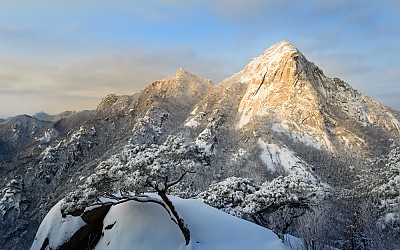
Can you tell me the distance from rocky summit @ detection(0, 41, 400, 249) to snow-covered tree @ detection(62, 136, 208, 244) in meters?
70.1

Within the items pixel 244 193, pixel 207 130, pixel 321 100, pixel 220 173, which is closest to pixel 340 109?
pixel 321 100

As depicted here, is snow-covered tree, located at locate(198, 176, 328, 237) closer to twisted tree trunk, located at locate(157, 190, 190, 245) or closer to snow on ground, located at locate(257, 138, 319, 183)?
twisted tree trunk, located at locate(157, 190, 190, 245)

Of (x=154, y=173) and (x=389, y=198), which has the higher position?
(x=154, y=173)

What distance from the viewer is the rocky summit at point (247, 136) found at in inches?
4210

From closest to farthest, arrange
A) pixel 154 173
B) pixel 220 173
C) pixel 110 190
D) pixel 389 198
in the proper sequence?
pixel 154 173, pixel 110 190, pixel 389 198, pixel 220 173

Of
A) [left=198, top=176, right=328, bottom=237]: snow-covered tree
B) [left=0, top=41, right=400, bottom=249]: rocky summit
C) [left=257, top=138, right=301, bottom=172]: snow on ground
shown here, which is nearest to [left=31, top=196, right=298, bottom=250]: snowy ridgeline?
[left=198, top=176, right=328, bottom=237]: snow-covered tree

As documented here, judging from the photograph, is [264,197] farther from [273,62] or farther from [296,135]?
[273,62]

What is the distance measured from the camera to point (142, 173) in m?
14.5

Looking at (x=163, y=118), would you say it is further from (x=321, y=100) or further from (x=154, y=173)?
(x=154, y=173)

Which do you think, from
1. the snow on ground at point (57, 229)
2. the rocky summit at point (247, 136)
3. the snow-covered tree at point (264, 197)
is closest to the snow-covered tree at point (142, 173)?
the snow on ground at point (57, 229)

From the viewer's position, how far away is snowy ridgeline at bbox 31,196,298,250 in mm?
15523

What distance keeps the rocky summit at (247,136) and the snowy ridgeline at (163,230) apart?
222ft

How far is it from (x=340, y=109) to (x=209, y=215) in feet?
497

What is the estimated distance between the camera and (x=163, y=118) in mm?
170250
